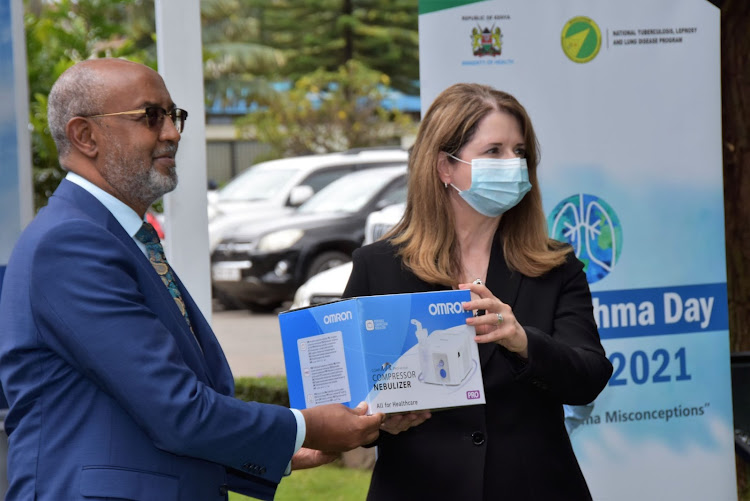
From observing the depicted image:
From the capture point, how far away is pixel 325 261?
12820 millimetres

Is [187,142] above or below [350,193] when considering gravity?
above

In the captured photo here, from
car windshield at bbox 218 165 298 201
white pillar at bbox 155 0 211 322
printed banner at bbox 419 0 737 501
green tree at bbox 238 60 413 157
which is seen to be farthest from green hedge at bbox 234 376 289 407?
green tree at bbox 238 60 413 157

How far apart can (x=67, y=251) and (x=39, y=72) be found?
8166mm

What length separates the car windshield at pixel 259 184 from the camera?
14.9 m

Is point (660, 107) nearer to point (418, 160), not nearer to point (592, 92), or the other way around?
point (592, 92)

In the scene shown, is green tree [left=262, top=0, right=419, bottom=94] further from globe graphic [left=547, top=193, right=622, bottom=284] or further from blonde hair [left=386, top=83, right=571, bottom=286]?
blonde hair [left=386, top=83, right=571, bottom=286]

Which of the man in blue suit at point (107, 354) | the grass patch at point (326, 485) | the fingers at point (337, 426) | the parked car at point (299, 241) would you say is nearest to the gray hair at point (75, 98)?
the man in blue suit at point (107, 354)

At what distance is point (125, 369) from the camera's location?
6.72 ft

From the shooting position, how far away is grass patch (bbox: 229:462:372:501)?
6008 millimetres

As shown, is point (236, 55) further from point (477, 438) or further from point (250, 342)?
point (477, 438)

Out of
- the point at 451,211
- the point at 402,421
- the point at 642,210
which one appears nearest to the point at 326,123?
the point at 642,210

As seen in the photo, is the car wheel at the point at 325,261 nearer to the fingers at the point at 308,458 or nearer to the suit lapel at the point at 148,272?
the fingers at the point at 308,458

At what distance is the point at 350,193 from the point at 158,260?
10924 mm

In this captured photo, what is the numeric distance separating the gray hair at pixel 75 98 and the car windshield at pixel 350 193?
10587 mm
